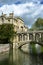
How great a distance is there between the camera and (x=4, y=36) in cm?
5675

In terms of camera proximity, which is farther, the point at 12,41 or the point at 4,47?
the point at 12,41

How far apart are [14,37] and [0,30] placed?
13.7ft

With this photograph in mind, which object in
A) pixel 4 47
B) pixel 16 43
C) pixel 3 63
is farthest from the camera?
pixel 16 43

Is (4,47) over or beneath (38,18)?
beneath

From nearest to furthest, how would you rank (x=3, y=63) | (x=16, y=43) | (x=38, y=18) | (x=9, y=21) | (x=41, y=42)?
(x=3, y=63), (x=41, y=42), (x=16, y=43), (x=9, y=21), (x=38, y=18)

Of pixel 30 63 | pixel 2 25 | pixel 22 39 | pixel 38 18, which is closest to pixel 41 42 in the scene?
pixel 22 39

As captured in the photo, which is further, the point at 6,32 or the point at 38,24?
the point at 38,24

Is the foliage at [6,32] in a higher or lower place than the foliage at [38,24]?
lower

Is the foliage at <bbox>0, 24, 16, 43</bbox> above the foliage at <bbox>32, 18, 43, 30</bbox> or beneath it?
beneath

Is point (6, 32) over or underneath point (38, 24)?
underneath

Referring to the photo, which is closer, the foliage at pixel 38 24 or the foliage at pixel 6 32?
the foliage at pixel 6 32

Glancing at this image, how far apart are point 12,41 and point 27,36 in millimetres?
Answer: 4296

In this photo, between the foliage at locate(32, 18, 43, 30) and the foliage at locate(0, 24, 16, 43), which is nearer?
the foliage at locate(0, 24, 16, 43)

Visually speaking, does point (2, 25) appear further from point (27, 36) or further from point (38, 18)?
point (38, 18)
